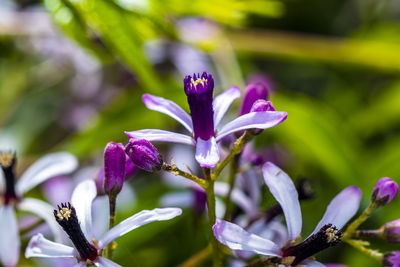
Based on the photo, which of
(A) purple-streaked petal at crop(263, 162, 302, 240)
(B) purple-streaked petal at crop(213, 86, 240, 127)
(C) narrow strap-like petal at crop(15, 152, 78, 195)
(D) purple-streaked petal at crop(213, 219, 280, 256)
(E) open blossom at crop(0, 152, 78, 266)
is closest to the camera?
(D) purple-streaked petal at crop(213, 219, 280, 256)

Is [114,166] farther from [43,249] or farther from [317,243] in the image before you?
[317,243]

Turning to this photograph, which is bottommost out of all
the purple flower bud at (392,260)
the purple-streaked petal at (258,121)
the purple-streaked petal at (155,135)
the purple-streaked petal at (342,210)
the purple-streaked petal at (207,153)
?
the purple flower bud at (392,260)

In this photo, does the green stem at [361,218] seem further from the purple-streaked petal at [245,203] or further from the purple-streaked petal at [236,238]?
the purple-streaked petal at [245,203]

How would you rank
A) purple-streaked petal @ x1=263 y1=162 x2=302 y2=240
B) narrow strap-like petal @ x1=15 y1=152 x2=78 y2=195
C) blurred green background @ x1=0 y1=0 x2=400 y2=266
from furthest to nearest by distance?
blurred green background @ x1=0 y1=0 x2=400 y2=266 < narrow strap-like petal @ x1=15 y1=152 x2=78 y2=195 < purple-streaked petal @ x1=263 y1=162 x2=302 y2=240

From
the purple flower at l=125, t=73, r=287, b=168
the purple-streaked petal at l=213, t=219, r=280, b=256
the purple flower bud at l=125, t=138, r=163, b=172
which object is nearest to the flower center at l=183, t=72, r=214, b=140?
the purple flower at l=125, t=73, r=287, b=168

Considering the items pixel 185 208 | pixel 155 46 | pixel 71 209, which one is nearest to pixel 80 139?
pixel 185 208

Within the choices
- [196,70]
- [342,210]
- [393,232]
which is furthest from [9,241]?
[196,70]

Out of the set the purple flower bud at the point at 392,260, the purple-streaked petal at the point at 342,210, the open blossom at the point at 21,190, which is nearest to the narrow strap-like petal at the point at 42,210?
the open blossom at the point at 21,190

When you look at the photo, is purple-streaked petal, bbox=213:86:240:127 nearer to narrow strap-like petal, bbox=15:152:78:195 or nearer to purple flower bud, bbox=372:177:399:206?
purple flower bud, bbox=372:177:399:206
